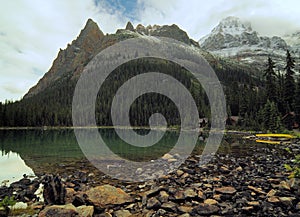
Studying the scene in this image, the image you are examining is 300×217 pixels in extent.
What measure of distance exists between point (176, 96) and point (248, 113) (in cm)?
8504

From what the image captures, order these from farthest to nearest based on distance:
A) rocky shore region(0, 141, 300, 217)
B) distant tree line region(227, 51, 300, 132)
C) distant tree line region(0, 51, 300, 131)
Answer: distant tree line region(0, 51, 300, 131) < distant tree line region(227, 51, 300, 132) < rocky shore region(0, 141, 300, 217)

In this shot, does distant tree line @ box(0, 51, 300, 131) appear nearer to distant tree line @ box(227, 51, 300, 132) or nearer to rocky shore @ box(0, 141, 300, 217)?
distant tree line @ box(227, 51, 300, 132)

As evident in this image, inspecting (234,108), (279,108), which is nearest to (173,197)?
(279,108)

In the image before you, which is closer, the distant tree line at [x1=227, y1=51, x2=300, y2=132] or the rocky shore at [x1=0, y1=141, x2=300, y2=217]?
the rocky shore at [x1=0, y1=141, x2=300, y2=217]

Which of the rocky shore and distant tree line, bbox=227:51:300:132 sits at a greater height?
distant tree line, bbox=227:51:300:132

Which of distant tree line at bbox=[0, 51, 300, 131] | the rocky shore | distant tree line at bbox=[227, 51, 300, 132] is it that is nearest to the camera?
the rocky shore

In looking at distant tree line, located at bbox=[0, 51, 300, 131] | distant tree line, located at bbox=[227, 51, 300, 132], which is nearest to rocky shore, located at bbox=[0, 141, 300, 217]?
distant tree line, located at bbox=[227, 51, 300, 132]

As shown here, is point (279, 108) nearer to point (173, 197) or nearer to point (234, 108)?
point (234, 108)

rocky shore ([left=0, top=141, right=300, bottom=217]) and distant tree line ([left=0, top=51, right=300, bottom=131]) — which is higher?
distant tree line ([left=0, top=51, right=300, bottom=131])

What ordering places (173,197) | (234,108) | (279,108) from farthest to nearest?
(234,108) < (279,108) < (173,197)

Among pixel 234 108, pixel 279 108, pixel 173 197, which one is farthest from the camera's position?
pixel 234 108

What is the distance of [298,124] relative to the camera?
64.8 metres

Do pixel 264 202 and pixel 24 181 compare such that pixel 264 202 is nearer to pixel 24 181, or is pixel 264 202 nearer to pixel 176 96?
pixel 24 181

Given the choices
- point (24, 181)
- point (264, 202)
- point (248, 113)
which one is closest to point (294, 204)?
point (264, 202)
